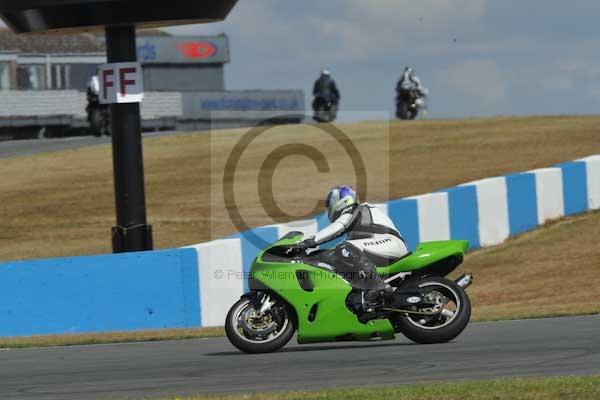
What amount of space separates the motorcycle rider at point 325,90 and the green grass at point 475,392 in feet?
103

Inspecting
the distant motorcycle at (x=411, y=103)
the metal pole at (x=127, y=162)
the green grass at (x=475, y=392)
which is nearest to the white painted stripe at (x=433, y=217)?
the metal pole at (x=127, y=162)

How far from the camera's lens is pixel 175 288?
15.0 metres

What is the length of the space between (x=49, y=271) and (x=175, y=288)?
5.07ft

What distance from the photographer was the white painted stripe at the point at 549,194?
21.6m

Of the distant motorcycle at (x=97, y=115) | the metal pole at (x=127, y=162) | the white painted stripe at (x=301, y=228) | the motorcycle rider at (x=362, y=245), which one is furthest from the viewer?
the distant motorcycle at (x=97, y=115)

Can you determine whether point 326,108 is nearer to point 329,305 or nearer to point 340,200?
point 340,200

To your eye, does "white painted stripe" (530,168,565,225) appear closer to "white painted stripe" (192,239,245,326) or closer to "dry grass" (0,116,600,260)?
"dry grass" (0,116,600,260)

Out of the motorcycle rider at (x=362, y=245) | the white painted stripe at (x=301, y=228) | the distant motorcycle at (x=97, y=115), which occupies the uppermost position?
the distant motorcycle at (x=97, y=115)

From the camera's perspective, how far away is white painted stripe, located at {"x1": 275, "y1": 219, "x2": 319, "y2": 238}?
53.6ft

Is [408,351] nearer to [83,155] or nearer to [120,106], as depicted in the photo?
[120,106]

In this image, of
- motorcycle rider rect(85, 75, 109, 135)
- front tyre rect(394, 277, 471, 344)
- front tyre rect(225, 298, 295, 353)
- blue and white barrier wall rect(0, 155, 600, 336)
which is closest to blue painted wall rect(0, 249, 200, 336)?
blue and white barrier wall rect(0, 155, 600, 336)

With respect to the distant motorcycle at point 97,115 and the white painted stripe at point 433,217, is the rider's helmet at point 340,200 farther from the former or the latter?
the distant motorcycle at point 97,115

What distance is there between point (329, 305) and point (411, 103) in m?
29.5

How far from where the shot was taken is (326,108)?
39.4 m
